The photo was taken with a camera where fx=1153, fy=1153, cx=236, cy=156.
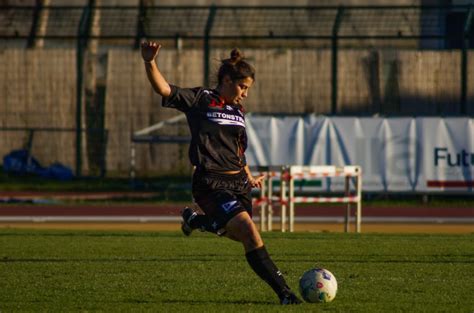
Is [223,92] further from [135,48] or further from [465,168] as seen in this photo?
[135,48]

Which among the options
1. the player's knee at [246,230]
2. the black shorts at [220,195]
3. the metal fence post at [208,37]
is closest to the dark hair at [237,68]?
the black shorts at [220,195]

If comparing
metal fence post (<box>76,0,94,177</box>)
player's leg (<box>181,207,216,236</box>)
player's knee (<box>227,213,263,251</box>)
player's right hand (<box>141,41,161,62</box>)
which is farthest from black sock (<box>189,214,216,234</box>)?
metal fence post (<box>76,0,94,177</box>)

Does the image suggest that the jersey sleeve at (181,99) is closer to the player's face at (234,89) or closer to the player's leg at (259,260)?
the player's face at (234,89)

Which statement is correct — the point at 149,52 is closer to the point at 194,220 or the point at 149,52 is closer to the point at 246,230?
the point at 246,230

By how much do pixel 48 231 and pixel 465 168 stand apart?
36.5 feet

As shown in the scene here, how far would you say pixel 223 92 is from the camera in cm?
1004

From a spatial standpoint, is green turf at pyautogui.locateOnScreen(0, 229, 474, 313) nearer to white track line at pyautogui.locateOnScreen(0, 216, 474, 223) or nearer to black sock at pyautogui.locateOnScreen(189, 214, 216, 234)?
black sock at pyautogui.locateOnScreen(189, 214, 216, 234)

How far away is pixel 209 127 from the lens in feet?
32.6

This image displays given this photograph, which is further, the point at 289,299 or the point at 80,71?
the point at 80,71

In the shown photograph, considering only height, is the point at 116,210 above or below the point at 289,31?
below

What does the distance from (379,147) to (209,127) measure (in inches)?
679

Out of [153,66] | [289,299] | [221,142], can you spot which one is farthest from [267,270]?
[153,66]

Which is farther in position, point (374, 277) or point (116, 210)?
point (116, 210)

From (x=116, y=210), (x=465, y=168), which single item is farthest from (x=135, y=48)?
(x=465, y=168)
